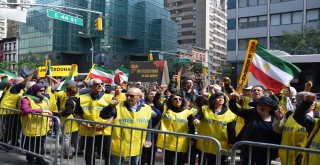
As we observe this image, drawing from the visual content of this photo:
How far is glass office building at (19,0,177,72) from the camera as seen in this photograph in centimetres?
7781

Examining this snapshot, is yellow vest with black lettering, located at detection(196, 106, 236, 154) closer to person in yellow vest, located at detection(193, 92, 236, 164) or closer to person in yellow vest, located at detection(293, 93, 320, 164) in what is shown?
person in yellow vest, located at detection(193, 92, 236, 164)

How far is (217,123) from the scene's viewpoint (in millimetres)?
5828

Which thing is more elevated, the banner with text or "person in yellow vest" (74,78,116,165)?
the banner with text

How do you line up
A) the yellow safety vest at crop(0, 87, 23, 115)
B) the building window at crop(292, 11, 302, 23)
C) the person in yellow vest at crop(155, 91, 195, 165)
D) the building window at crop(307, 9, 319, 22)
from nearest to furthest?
the person in yellow vest at crop(155, 91, 195, 165), the yellow safety vest at crop(0, 87, 23, 115), the building window at crop(307, 9, 319, 22), the building window at crop(292, 11, 302, 23)

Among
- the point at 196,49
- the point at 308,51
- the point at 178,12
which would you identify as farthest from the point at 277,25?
the point at 178,12

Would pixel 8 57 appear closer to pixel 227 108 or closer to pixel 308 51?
pixel 308 51

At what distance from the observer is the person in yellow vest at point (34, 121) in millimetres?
7305

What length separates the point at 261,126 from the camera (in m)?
4.93

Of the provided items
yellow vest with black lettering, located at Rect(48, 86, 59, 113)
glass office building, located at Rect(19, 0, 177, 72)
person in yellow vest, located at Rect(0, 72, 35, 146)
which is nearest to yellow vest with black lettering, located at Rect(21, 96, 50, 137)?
person in yellow vest, located at Rect(0, 72, 35, 146)

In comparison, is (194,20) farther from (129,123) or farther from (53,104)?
(129,123)

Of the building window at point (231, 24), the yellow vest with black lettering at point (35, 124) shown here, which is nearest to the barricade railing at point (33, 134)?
the yellow vest with black lettering at point (35, 124)

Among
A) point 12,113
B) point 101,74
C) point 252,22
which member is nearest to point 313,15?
point 252,22

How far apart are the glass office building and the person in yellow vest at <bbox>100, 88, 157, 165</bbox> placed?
6886 cm

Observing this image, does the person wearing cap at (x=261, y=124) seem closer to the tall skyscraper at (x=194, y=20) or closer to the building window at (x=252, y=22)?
the building window at (x=252, y=22)
